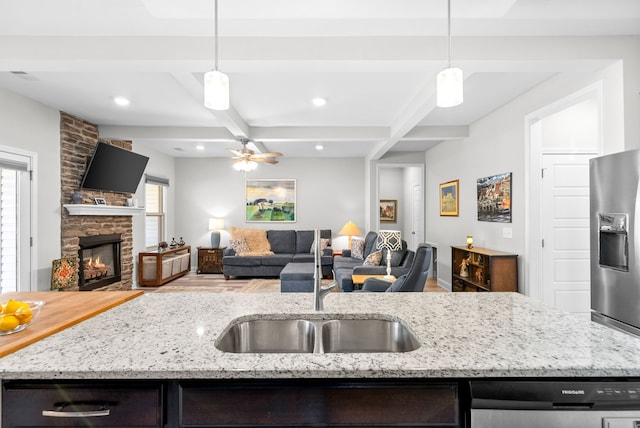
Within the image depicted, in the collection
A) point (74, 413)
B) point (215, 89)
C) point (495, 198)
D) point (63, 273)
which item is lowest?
point (63, 273)

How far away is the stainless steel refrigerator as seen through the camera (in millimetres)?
1878

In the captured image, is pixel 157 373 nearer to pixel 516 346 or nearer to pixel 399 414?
pixel 399 414

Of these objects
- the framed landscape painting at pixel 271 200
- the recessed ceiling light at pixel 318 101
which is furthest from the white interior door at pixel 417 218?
the recessed ceiling light at pixel 318 101

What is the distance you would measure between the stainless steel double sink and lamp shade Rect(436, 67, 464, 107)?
1009mm

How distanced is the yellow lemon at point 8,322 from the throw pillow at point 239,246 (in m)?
5.61

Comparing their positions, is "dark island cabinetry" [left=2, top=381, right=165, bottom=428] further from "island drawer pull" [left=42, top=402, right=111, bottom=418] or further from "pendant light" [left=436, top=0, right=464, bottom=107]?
"pendant light" [left=436, top=0, right=464, bottom=107]

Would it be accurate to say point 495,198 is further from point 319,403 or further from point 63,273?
point 63,273

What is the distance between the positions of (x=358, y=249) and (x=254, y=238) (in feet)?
7.36

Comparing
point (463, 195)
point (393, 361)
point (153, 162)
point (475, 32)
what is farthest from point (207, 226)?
point (393, 361)

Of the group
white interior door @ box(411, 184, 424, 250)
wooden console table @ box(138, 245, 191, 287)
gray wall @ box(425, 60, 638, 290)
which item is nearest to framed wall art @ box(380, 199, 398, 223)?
white interior door @ box(411, 184, 424, 250)

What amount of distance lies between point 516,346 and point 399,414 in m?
0.44

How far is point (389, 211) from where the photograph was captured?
8.94 metres

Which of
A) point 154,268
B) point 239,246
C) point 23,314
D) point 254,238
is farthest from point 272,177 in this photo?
point 23,314

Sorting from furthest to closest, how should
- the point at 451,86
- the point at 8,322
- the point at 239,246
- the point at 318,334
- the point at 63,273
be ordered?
1. the point at 239,246
2. the point at 63,273
3. the point at 451,86
4. the point at 318,334
5. the point at 8,322
